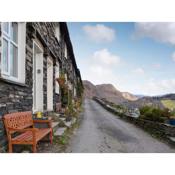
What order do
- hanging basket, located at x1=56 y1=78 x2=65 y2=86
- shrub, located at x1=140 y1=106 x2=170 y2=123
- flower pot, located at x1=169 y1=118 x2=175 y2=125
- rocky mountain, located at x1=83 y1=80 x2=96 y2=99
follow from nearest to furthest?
1. flower pot, located at x1=169 y1=118 x2=175 y2=125
2. shrub, located at x1=140 y1=106 x2=170 y2=123
3. hanging basket, located at x1=56 y1=78 x2=65 y2=86
4. rocky mountain, located at x1=83 y1=80 x2=96 y2=99

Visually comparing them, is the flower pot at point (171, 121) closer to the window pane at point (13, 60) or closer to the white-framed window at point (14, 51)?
the white-framed window at point (14, 51)

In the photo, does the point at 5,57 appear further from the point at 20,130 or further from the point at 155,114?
Result: the point at 155,114

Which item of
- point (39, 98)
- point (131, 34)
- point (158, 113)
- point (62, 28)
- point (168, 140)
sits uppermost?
point (62, 28)

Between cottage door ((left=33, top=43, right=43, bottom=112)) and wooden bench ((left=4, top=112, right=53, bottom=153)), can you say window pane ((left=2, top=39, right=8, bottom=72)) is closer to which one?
wooden bench ((left=4, top=112, right=53, bottom=153))

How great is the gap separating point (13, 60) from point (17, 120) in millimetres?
1422

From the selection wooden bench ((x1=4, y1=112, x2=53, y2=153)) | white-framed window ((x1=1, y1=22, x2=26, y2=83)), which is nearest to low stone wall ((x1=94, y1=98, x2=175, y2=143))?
wooden bench ((x1=4, y1=112, x2=53, y2=153))

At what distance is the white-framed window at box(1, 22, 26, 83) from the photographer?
388 centimetres

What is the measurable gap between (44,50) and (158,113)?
4763 mm

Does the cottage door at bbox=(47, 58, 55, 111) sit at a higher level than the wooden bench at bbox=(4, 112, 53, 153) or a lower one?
higher

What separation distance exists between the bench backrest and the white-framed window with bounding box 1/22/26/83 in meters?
0.81

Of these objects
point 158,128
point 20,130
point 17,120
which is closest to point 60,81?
point 158,128
